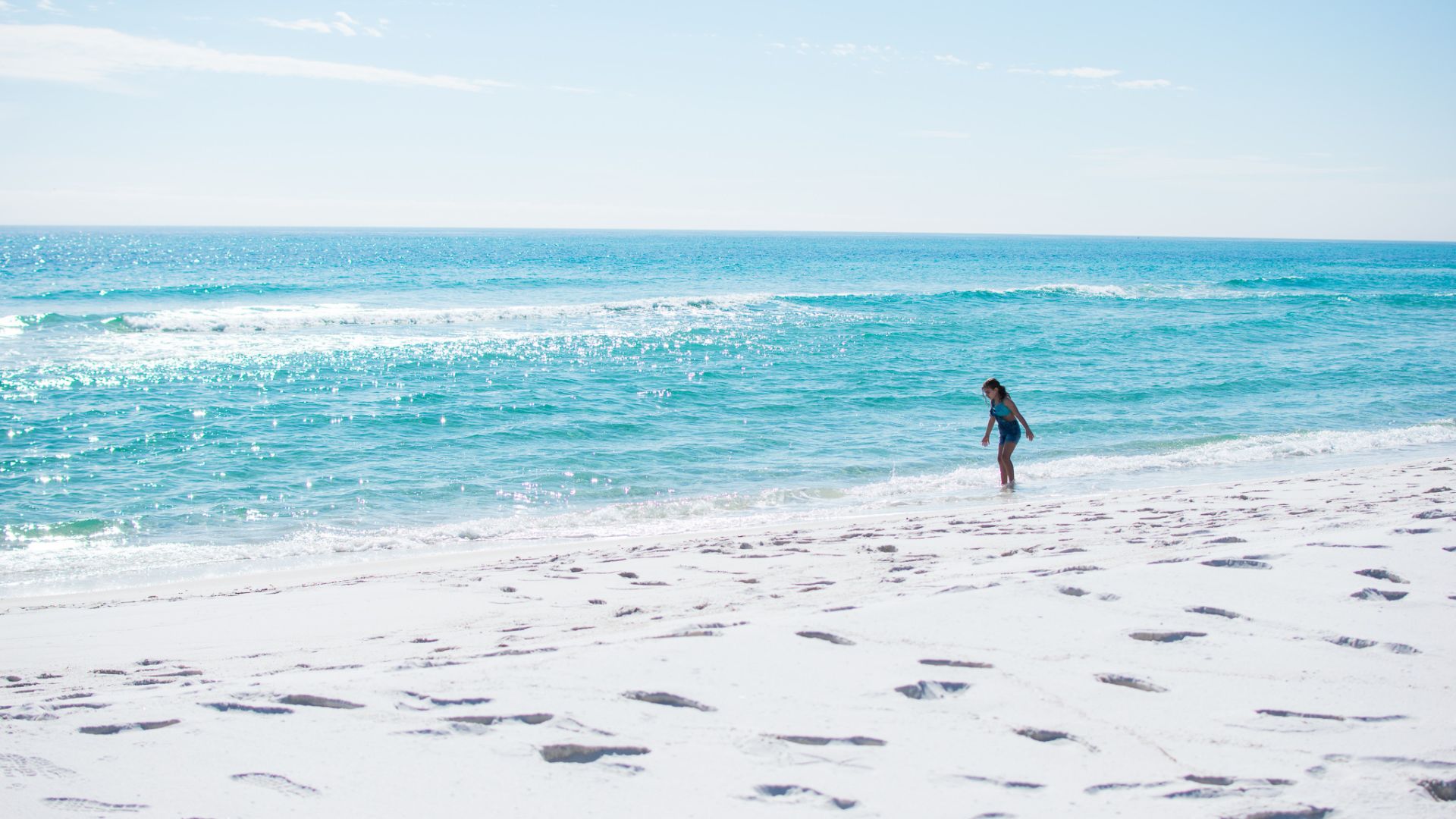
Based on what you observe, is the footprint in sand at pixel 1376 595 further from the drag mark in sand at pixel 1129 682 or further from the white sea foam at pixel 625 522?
the white sea foam at pixel 625 522

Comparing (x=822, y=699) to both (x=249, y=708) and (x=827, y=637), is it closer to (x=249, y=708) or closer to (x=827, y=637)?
(x=827, y=637)

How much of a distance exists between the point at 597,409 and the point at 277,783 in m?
15.3

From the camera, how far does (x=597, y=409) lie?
59.7 feet

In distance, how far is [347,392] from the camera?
64.3 feet

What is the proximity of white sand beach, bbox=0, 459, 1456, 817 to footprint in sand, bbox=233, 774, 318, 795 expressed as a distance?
0.4 inches

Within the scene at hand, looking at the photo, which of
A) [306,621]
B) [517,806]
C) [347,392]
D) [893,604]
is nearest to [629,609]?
[893,604]

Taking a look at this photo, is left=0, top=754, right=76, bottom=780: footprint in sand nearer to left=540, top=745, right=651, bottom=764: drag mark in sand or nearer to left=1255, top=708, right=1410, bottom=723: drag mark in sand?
left=540, top=745, right=651, bottom=764: drag mark in sand

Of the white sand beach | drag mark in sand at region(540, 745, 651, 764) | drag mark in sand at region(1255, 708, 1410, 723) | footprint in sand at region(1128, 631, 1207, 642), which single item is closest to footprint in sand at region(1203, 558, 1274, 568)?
the white sand beach

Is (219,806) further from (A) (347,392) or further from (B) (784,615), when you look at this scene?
(A) (347,392)

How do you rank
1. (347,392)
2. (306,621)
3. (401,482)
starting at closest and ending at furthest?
(306,621) → (401,482) → (347,392)

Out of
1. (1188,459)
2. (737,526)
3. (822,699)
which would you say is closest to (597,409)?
(737,526)

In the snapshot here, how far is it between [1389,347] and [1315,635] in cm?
2992

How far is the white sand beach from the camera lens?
2.96 meters

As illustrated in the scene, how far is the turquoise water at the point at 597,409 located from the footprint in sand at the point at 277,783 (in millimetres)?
6898
